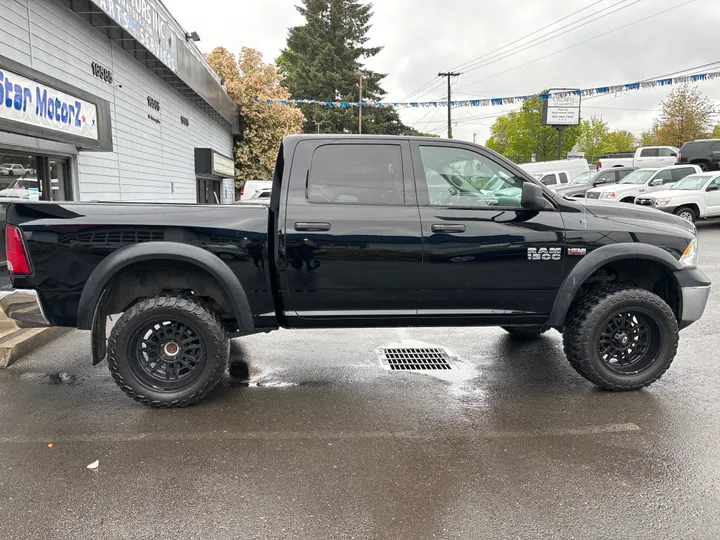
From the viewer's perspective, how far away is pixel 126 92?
432 inches

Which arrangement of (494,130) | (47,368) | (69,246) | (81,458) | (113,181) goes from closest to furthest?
(81,458) < (69,246) < (47,368) < (113,181) < (494,130)

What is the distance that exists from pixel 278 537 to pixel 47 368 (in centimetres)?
343

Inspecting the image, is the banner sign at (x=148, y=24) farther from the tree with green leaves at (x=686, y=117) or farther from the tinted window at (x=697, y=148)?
the tree with green leaves at (x=686, y=117)

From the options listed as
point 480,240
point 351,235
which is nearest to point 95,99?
point 351,235

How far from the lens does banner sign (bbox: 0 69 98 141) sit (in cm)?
654

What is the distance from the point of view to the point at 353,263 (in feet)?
13.0

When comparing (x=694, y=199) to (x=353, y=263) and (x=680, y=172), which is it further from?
(x=353, y=263)

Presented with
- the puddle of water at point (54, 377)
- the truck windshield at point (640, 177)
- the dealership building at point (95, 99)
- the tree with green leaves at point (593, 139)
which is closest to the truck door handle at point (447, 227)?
the puddle of water at point (54, 377)

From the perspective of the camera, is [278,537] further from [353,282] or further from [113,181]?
[113,181]

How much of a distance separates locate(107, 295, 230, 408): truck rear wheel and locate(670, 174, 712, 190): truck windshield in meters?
16.8

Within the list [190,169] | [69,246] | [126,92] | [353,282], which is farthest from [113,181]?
[353,282]

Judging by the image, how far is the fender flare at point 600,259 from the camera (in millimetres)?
4121

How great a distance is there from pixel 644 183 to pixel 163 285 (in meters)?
18.3

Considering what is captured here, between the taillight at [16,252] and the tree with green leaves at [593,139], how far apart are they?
237 ft
